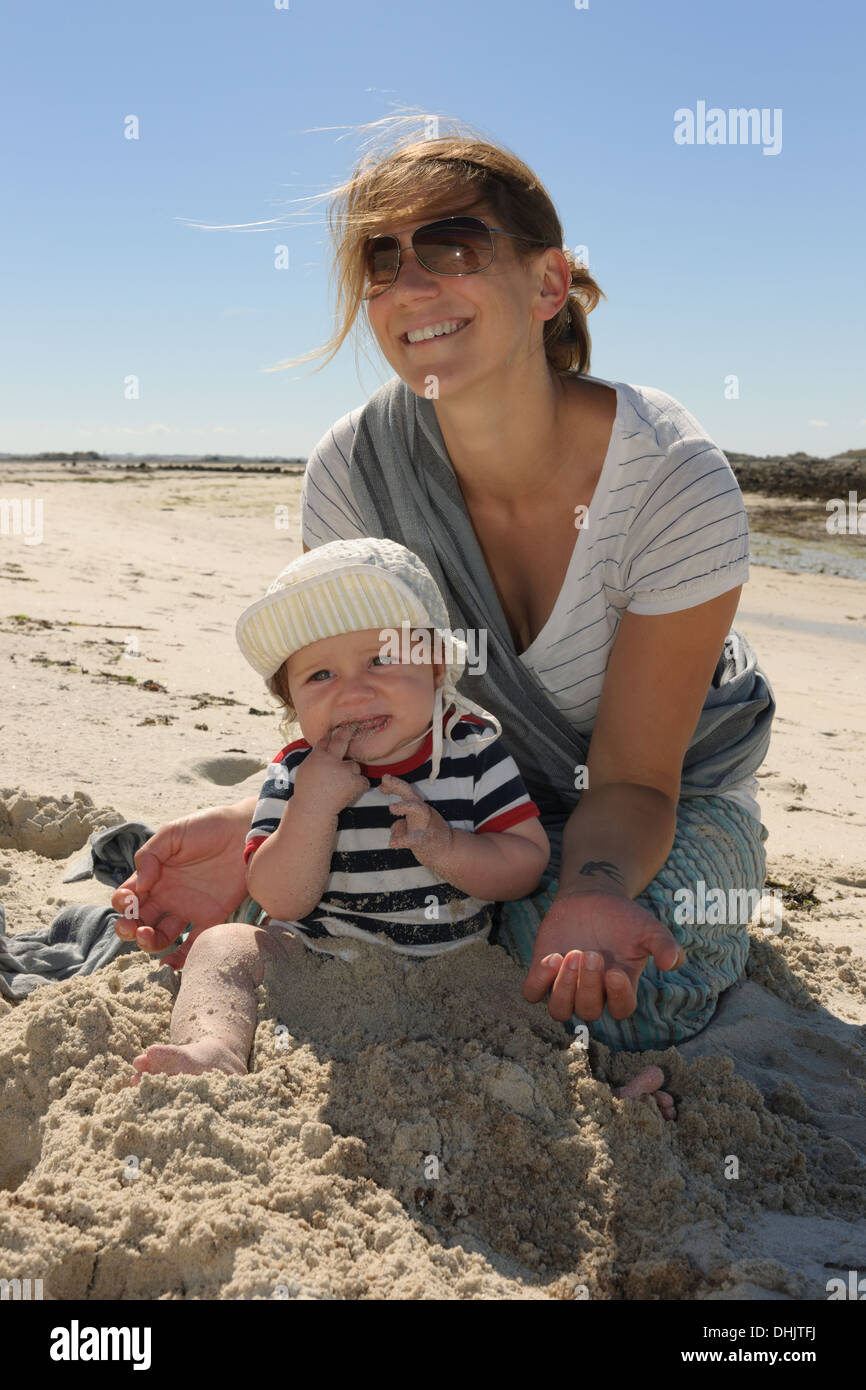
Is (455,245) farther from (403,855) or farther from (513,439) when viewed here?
(403,855)

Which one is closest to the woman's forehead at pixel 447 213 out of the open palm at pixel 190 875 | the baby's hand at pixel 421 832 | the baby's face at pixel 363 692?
the baby's face at pixel 363 692

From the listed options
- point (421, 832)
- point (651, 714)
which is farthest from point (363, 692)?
point (651, 714)

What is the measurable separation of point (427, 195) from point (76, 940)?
2080mm

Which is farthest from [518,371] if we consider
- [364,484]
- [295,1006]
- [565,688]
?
[295,1006]

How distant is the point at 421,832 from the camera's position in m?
2.27

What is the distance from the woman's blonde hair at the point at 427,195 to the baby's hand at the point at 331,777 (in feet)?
3.49

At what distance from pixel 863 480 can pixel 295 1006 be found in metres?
30.1

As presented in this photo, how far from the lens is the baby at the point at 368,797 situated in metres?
2.35

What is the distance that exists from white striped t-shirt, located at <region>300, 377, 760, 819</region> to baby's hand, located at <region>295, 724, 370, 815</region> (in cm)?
79

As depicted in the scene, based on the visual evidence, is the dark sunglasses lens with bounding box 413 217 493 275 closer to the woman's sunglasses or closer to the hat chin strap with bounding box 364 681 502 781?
the woman's sunglasses

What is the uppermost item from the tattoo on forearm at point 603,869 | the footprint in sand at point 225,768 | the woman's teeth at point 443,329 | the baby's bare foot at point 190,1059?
the woman's teeth at point 443,329

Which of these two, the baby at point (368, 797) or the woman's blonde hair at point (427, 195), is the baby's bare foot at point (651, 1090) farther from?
the woman's blonde hair at point (427, 195)

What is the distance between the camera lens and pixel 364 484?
10.5ft
